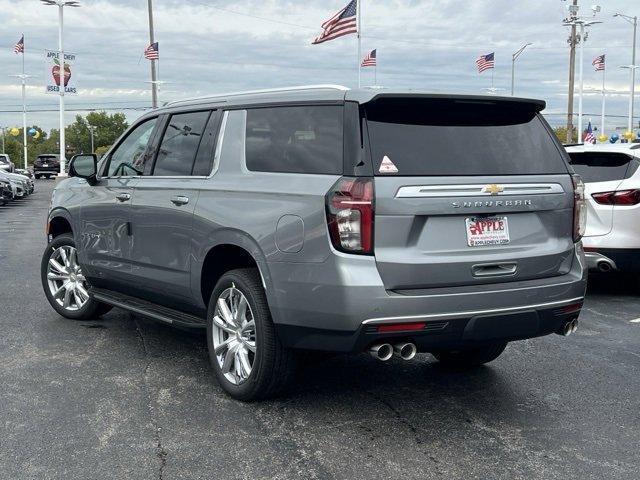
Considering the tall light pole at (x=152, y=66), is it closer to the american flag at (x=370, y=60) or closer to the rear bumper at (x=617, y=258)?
the american flag at (x=370, y=60)

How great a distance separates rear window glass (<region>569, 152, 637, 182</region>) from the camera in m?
8.62

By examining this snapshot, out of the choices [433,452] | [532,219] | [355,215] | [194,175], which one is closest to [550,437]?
[433,452]

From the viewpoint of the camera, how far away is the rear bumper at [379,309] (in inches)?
166

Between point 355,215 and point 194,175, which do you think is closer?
point 355,215

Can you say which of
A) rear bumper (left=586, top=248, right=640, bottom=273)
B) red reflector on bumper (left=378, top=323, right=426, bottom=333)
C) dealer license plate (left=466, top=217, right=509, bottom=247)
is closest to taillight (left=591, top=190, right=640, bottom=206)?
rear bumper (left=586, top=248, right=640, bottom=273)

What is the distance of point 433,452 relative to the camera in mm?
4254

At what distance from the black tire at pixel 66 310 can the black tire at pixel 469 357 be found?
10.3 ft

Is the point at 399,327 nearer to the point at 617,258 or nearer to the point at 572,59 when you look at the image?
the point at 617,258

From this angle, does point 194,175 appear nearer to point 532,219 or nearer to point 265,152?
point 265,152

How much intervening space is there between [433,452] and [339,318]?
84 cm

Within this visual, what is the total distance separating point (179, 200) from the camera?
18.2 feet

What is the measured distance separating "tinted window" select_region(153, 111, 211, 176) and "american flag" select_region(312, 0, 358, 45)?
23269 mm

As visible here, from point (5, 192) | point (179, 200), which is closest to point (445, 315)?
point (179, 200)

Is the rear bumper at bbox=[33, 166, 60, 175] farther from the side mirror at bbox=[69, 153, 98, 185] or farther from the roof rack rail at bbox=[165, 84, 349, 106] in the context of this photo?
the roof rack rail at bbox=[165, 84, 349, 106]
